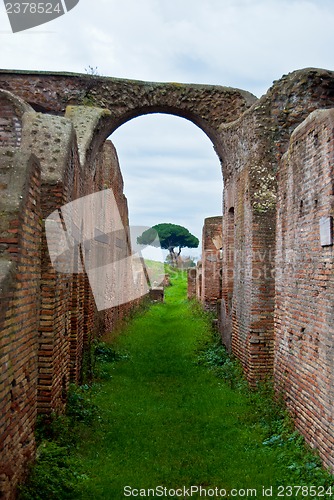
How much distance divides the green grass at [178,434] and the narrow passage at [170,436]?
1 centimetres

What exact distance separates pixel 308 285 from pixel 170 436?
2496mm

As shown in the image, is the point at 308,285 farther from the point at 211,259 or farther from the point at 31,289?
the point at 211,259

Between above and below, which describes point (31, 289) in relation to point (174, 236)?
below

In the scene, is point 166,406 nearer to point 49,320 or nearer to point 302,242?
point 49,320

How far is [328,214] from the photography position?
4.89 m

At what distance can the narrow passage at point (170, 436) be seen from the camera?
15.2ft

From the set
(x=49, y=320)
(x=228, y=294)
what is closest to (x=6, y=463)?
(x=49, y=320)

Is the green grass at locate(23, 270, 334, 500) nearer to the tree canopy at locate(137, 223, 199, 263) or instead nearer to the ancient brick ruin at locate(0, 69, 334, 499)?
the ancient brick ruin at locate(0, 69, 334, 499)

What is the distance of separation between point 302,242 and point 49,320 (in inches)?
122

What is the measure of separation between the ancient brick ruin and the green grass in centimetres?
38

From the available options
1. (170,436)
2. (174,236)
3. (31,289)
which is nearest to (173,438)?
(170,436)

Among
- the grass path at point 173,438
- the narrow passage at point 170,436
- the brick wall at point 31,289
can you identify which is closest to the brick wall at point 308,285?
the grass path at point 173,438

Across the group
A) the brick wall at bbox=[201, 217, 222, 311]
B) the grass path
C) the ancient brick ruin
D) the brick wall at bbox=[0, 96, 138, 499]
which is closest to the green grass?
the grass path

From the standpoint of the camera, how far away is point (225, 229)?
1163 cm
